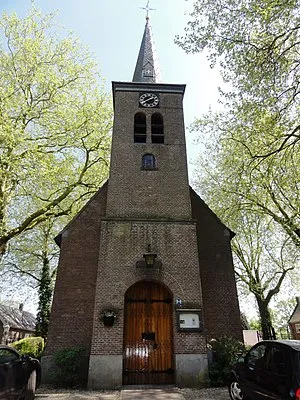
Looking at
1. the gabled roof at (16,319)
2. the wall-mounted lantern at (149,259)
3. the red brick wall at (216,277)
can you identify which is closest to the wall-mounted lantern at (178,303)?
the wall-mounted lantern at (149,259)

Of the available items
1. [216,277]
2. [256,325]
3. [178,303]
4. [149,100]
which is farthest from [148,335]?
[256,325]

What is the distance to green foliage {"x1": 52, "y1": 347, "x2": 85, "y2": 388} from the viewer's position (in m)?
9.55

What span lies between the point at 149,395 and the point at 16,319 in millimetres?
39774

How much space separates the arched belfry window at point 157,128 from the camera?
14039 mm

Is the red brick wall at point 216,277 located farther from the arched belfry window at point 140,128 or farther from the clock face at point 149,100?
the clock face at point 149,100

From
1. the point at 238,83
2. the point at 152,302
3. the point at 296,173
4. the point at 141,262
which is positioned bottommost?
the point at 152,302

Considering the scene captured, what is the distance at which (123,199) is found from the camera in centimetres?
1203

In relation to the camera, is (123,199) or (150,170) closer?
(123,199)

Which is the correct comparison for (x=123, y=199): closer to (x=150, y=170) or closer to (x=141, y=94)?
(x=150, y=170)

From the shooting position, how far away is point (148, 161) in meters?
13.3

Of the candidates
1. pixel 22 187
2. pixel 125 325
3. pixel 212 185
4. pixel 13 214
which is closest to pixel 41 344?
pixel 13 214

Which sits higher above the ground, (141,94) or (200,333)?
(141,94)

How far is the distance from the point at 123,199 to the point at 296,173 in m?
7.37

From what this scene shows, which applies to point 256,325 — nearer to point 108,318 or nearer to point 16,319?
point 16,319
